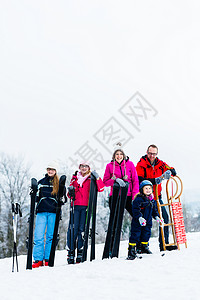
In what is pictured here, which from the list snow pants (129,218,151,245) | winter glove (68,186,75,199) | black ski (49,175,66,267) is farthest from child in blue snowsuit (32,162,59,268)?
snow pants (129,218,151,245)

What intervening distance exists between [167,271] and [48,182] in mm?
2416

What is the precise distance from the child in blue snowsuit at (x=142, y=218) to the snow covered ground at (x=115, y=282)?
0.50 meters

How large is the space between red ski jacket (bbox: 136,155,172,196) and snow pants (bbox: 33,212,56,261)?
1.71m

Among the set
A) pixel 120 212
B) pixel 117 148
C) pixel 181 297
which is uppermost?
pixel 117 148

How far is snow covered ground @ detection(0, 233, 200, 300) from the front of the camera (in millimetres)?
2771

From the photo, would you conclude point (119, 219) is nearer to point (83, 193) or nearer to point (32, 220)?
point (83, 193)

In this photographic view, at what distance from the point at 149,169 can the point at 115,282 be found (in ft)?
8.36

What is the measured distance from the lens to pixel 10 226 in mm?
18109

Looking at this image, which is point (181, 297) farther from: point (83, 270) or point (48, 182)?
point (48, 182)

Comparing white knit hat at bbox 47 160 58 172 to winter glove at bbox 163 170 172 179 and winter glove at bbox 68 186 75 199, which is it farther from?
winter glove at bbox 163 170 172 179

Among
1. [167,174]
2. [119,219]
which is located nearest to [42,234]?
[119,219]

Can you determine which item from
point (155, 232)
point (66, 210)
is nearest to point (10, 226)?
point (66, 210)

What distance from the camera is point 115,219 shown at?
16.1 feet

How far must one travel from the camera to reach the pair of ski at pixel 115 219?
15.8ft
